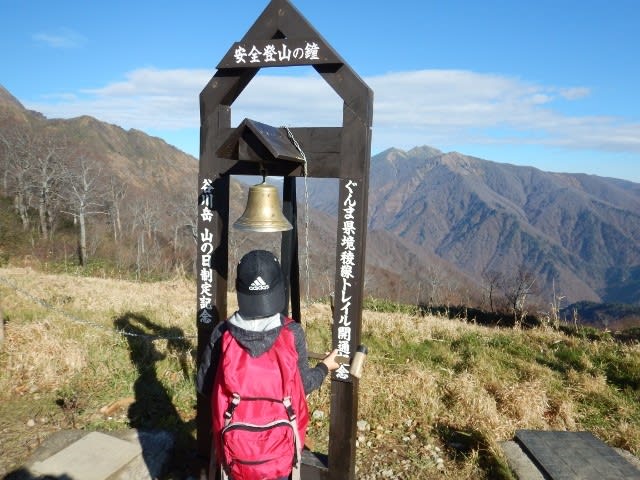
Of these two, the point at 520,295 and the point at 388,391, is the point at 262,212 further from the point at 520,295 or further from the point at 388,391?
the point at 520,295

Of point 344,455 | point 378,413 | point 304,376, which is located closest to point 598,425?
point 378,413

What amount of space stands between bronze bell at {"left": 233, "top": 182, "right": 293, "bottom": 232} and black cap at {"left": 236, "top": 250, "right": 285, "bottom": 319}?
2.99 feet

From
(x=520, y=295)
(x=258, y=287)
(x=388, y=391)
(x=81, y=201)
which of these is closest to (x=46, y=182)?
(x=81, y=201)

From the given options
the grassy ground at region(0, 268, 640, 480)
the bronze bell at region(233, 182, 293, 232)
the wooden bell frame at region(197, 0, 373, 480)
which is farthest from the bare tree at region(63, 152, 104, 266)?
the bronze bell at region(233, 182, 293, 232)

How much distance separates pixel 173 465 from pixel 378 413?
2240mm

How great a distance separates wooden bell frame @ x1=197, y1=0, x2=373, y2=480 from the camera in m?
3.54

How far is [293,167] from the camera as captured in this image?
3.85 metres

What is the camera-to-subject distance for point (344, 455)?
3.87m

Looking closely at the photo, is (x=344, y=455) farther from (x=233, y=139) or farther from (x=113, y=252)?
(x=113, y=252)

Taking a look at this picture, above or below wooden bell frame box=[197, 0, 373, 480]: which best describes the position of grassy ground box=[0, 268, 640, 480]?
below

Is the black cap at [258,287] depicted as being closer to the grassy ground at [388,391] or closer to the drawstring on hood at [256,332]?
the drawstring on hood at [256,332]

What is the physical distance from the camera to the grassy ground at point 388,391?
461 centimetres

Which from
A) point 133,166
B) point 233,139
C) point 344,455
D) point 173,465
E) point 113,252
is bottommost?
point 113,252

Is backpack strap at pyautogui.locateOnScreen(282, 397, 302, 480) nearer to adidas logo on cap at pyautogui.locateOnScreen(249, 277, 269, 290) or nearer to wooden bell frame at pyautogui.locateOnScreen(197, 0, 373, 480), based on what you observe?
adidas logo on cap at pyautogui.locateOnScreen(249, 277, 269, 290)
